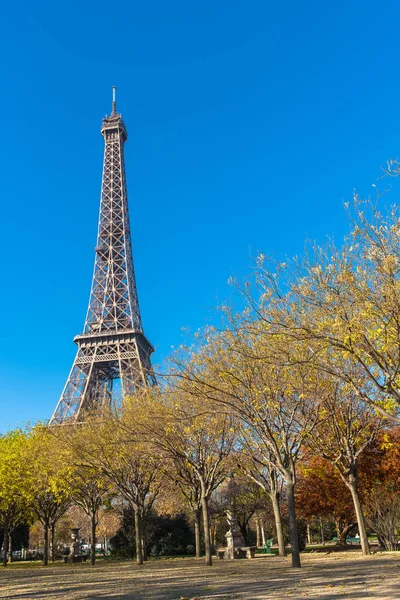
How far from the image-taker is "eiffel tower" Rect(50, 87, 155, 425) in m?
49.5

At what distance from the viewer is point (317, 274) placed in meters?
10.2

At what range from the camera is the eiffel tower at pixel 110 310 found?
162 feet

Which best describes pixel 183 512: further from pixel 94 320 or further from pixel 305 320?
pixel 305 320

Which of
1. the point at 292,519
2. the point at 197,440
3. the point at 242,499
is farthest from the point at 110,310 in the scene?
the point at 292,519

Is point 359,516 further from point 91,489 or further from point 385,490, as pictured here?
point 91,489

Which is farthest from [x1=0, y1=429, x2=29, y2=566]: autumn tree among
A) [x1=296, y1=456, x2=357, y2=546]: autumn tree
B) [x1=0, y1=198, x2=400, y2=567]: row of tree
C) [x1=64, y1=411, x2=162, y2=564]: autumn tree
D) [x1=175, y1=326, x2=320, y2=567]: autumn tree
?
[x1=175, y1=326, x2=320, y2=567]: autumn tree

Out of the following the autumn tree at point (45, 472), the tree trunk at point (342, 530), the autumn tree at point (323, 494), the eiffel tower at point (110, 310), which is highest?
the eiffel tower at point (110, 310)

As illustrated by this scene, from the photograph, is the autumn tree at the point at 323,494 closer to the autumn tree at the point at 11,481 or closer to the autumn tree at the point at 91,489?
the autumn tree at the point at 91,489

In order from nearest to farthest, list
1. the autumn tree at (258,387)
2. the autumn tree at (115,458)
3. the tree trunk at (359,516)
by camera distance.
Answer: the autumn tree at (258,387)
the tree trunk at (359,516)
the autumn tree at (115,458)

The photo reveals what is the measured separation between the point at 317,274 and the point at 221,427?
33.8 ft

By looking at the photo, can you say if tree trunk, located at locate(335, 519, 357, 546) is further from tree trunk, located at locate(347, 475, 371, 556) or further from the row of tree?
tree trunk, located at locate(347, 475, 371, 556)

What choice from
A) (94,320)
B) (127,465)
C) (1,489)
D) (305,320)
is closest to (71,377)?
(94,320)

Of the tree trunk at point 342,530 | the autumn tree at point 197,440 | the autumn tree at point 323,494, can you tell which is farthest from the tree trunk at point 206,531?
the tree trunk at point 342,530

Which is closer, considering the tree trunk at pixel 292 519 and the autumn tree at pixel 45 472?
the tree trunk at pixel 292 519
